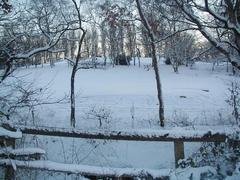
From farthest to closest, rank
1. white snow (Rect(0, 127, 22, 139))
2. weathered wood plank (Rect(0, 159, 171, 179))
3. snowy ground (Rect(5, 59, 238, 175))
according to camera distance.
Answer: snowy ground (Rect(5, 59, 238, 175))
white snow (Rect(0, 127, 22, 139))
weathered wood plank (Rect(0, 159, 171, 179))

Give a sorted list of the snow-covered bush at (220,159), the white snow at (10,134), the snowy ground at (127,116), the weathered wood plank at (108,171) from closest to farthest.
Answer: the weathered wood plank at (108,171), the snow-covered bush at (220,159), the white snow at (10,134), the snowy ground at (127,116)

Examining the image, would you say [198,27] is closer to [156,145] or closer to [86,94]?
[156,145]

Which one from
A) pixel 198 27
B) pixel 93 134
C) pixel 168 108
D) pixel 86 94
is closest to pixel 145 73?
pixel 86 94

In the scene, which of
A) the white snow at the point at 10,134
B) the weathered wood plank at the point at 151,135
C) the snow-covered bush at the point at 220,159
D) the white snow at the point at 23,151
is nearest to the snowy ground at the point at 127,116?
the weathered wood plank at the point at 151,135

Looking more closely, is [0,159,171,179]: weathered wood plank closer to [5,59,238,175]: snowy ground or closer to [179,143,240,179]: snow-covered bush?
[179,143,240,179]: snow-covered bush

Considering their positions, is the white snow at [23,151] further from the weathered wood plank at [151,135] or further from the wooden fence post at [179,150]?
→ the wooden fence post at [179,150]

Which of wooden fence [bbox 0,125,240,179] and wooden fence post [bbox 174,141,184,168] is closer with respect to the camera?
wooden fence [bbox 0,125,240,179]

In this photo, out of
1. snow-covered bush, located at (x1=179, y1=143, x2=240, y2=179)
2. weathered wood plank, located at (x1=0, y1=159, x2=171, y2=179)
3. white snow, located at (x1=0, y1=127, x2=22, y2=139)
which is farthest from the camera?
white snow, located at (x1=0, y1=127, x2=22, y2=139)

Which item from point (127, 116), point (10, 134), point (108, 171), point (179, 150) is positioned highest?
point (10, 134)

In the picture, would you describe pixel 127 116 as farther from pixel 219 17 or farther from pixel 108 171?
pixel 108 171

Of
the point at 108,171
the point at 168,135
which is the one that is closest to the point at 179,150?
the point at 168,135

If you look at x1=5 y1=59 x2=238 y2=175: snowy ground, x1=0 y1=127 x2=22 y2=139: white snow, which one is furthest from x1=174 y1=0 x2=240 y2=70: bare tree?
x1=0 y1=127 x2=22 y2=139: white snow

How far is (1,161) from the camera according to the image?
5.71 m

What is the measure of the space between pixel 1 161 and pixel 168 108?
2307 cm
